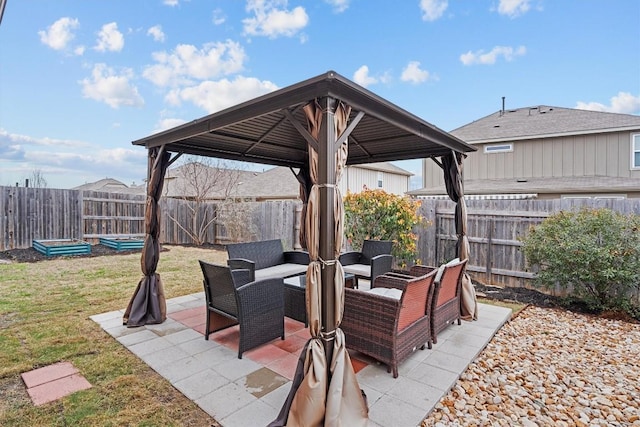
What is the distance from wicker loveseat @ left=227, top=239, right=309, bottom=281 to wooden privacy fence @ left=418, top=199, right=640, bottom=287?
3.37 metres

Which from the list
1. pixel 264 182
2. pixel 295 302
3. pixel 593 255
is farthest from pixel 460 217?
pixel 264 182

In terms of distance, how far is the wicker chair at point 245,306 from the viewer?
11.4 ft

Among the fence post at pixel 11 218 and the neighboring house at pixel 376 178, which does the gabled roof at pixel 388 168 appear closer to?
the neighboring house at pixel 376 178

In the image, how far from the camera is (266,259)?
20.1 ft

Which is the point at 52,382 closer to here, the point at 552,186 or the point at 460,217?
the point at 460,217

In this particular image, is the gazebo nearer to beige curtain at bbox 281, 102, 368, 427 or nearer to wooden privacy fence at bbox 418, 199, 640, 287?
beige curtain at bbox 281, 102, 368, 427

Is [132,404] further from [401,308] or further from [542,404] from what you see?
[542,404]

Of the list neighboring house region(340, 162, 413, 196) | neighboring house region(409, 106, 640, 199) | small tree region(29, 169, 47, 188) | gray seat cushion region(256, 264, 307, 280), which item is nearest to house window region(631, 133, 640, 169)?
neighboring house region(409, 106, 640, 199)

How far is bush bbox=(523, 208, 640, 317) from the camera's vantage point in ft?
15.7

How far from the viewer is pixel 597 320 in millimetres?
4895

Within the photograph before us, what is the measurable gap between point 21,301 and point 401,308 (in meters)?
6.18

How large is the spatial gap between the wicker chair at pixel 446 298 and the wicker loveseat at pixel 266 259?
2.47 meters

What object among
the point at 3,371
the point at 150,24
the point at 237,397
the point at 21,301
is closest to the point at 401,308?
the point at 237,397

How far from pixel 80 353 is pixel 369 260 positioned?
15.6 ft
